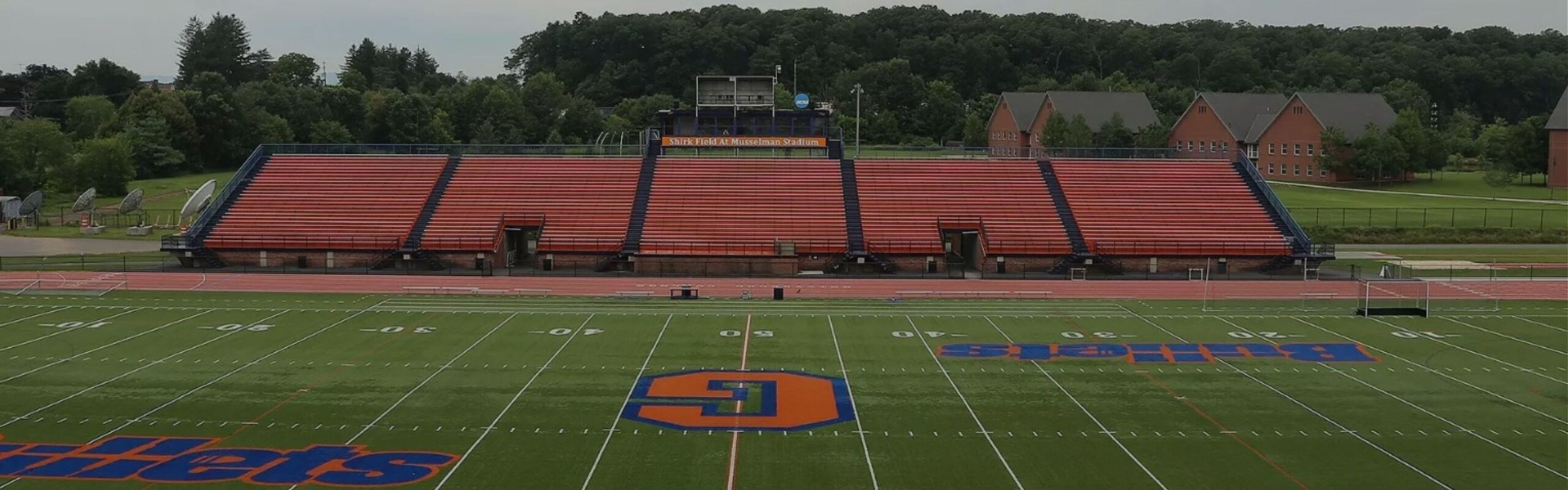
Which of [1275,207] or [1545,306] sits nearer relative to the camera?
[1545,306]

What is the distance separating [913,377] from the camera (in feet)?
82.2

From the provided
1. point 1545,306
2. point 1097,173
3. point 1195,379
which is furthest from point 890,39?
point 1195,379

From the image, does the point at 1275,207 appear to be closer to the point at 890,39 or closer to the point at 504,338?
the point at 504,338

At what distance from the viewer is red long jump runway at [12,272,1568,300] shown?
129ft

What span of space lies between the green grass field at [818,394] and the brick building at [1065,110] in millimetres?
60829

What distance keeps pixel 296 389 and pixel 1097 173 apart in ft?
130

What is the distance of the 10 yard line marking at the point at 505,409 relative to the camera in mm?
17734

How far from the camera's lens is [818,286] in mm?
41625

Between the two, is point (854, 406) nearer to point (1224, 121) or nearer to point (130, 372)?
point (130, 372)

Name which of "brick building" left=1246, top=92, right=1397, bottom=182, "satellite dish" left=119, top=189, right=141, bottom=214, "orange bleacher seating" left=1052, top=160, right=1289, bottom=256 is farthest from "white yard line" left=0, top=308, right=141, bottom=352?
"brick building" left=1246, top=92, right=1397, bottom=182

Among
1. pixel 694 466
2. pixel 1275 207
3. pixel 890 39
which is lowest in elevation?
pixel 694 466

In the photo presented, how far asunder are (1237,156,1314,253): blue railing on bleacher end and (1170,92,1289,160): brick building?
34.1 meters

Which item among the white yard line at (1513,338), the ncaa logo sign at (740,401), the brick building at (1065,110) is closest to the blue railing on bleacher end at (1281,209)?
the white yard line at (1513,338)

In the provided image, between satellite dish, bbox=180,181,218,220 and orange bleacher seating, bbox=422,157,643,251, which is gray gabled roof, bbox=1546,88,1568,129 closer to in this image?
orange bleacher seating, bbox=422,157,643,251
